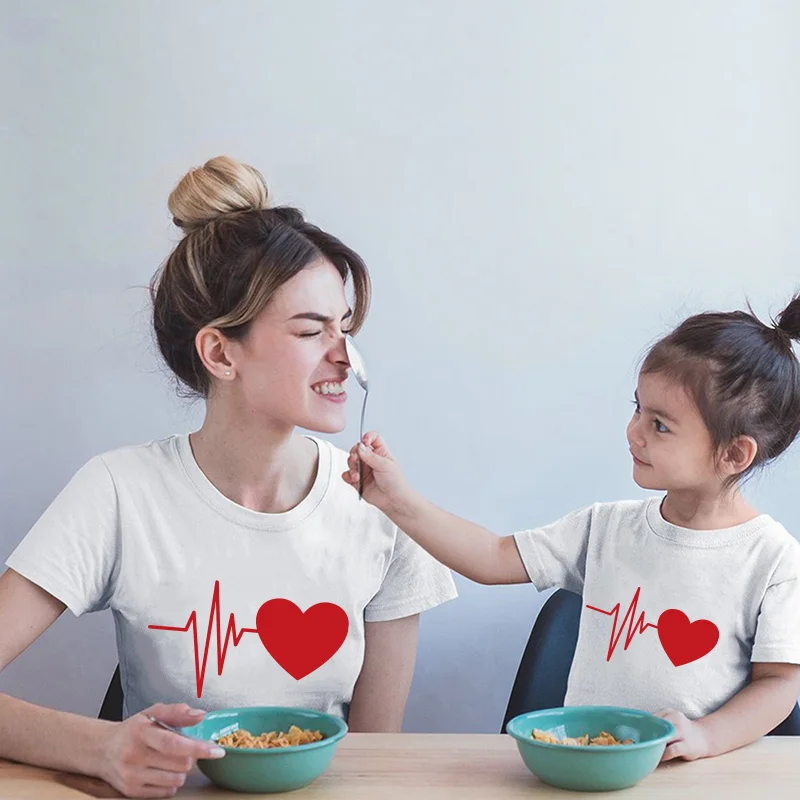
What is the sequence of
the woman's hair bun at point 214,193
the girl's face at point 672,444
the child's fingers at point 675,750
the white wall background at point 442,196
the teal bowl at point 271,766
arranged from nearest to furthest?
the teal bowl at point 271,766
the child's fingers at point 675,750
the girl's face at point 672,444
the woman's hair bun at point 214,193
the white wall background at point 442,196

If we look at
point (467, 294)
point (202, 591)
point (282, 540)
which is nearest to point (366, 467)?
point (282, 540)

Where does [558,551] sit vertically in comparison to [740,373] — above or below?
below

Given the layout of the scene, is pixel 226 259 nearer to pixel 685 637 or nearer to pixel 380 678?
pixel 380 678

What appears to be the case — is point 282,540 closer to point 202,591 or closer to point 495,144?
point 202,591

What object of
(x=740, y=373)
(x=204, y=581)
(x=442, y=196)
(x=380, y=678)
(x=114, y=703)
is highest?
(x=442, y=196)

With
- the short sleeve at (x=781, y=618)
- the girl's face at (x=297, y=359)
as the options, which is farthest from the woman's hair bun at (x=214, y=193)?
the short sleeve at (x=781, y=618)

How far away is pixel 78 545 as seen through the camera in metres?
1.43

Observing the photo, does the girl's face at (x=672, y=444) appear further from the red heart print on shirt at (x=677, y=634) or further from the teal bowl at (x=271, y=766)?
the teal bowl at (x=271, y=766)

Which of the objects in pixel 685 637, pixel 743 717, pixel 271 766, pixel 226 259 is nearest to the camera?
pixel 271 766

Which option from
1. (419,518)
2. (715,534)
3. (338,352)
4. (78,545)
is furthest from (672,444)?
(78,545)

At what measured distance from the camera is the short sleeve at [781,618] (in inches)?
53.0

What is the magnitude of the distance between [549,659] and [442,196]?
2.61 ft

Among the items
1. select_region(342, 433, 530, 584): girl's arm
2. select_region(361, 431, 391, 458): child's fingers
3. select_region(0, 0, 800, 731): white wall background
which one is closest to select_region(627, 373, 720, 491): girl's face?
select_region(342, 433, 530, 584): girl's arm

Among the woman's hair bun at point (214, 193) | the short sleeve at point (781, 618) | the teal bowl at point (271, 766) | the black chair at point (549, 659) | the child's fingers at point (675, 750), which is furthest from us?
the black chair at point (549, 659)
